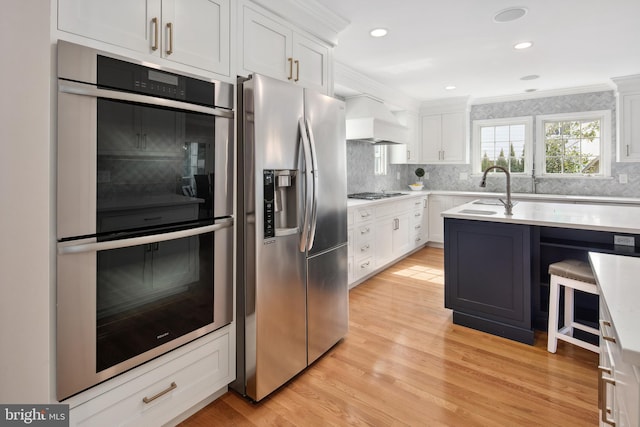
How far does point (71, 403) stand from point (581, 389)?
8.27 feet

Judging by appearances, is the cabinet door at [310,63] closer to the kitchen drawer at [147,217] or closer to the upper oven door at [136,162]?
the upper oven door at [136,162]

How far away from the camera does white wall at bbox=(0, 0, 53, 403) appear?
0.91 m

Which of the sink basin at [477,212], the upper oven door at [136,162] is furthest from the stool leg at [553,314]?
the upper oven door at [136,162]

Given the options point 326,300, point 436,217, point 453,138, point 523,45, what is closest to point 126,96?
point 326,300

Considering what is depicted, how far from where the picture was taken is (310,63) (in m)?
2.39

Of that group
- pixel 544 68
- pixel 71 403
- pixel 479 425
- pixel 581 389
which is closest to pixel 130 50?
pixel 71 403

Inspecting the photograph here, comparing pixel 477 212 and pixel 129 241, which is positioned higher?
pixel 477 212

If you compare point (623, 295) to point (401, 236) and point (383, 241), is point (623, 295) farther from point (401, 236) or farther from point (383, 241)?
point (401, 236)

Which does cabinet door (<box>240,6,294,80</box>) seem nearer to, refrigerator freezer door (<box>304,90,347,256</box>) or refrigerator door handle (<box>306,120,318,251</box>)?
refrigerator freezer door (<box>304,90,347,256</box>)

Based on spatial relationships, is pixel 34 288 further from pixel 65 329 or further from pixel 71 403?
pixel 71 403

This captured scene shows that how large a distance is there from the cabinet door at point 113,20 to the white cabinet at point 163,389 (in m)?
1.36

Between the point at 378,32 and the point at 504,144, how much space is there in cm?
373

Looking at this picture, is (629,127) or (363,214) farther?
(629,127)

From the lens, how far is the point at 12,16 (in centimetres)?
90
